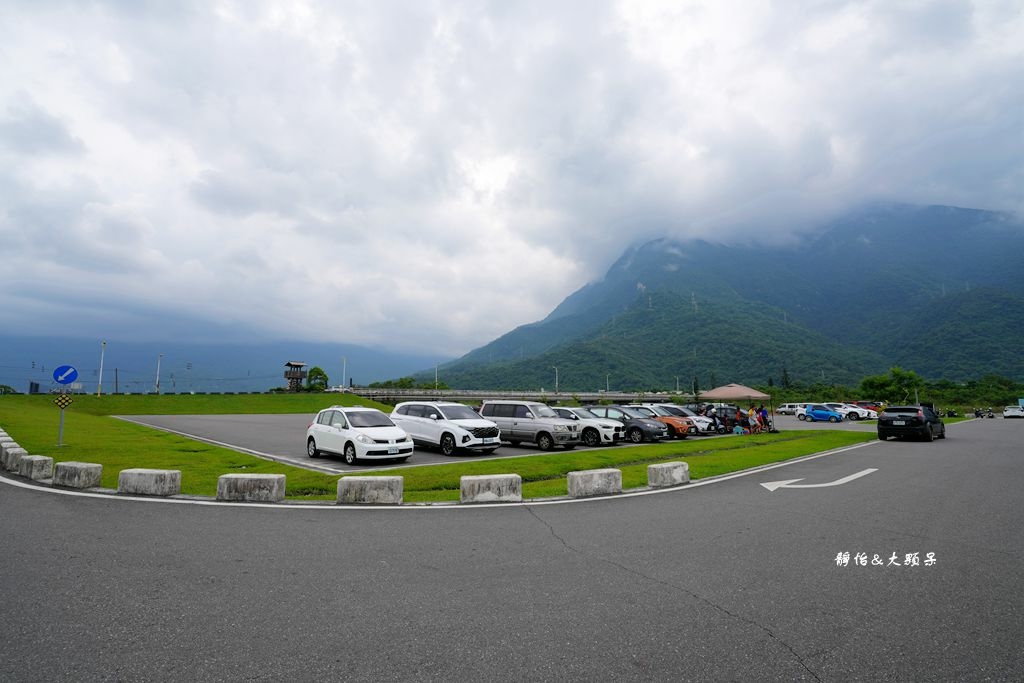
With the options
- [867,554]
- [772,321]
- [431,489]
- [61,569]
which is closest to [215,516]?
[61,569]

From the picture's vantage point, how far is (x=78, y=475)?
1002 cm

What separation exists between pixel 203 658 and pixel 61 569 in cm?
319

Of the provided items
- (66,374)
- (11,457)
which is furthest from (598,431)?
(66,374)

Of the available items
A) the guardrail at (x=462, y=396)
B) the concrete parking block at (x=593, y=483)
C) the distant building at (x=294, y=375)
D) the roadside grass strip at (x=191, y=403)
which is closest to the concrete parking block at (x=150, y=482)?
the concrete parking block at (x=593, y=483)

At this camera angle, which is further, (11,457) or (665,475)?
(11,457)

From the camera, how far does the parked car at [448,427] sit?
55.8 feet

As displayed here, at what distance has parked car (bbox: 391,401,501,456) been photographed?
17000 mm

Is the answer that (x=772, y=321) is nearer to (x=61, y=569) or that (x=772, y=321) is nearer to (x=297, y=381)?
(x=297, y=381)

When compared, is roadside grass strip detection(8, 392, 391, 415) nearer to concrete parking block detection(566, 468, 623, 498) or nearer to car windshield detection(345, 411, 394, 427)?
car windshield detection(345, 411, 394, 427)

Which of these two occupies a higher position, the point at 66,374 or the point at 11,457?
the point at 66,374

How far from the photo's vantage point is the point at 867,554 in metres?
5.89

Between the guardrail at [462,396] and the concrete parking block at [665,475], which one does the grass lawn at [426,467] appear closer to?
the concrete parking block at [665,475]

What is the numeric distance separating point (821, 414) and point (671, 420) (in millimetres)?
27744

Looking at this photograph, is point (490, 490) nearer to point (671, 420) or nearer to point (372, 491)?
point (372, 491)
